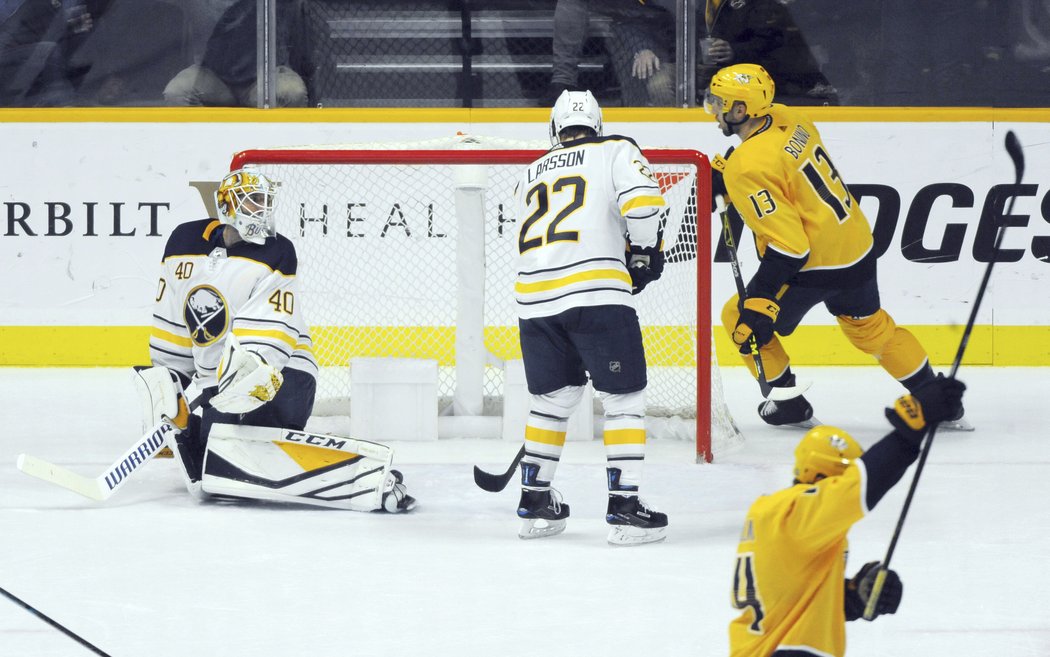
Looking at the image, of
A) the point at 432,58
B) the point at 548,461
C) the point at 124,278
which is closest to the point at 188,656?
the point at 548,461

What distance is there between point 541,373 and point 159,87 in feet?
11.1

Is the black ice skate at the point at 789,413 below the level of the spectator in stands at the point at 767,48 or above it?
below

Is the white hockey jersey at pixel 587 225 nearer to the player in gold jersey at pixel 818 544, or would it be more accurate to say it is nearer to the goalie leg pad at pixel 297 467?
the goalie leg pad at pixel 297 467

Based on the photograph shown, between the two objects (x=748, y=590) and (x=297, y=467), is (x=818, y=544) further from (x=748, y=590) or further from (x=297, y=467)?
(x=297, y=467)

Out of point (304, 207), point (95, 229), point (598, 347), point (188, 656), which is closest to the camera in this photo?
point (188, 656)

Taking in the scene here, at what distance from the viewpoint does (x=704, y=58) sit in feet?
20.1

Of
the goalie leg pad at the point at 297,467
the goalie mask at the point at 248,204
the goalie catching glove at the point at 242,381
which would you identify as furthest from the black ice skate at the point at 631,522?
the goalie mask at the point at 248,204

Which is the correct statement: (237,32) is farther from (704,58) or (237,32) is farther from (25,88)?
(704,58)

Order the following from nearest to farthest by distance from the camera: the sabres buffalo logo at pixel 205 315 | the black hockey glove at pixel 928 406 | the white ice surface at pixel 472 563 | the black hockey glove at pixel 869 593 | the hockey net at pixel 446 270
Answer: the black hockey glove at pixel 928 406 < the black hockey glove at pixel 869 593 < the white ice surface at pixel 472 563 < the sabres buffalo logo at pixel 205 315 < the hockey net at pixel 446 270

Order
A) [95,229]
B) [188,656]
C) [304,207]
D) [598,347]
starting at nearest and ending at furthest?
1. [188,656]
2. [598,347]
3. [304,207]
4. [95,229]

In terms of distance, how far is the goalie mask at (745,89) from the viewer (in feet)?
14.1

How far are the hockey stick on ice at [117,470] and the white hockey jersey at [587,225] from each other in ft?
3.57

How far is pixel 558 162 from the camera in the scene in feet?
11.4

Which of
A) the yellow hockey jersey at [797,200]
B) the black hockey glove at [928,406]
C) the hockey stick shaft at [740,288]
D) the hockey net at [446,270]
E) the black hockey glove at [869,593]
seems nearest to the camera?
the black hockey glove at [928,406]
